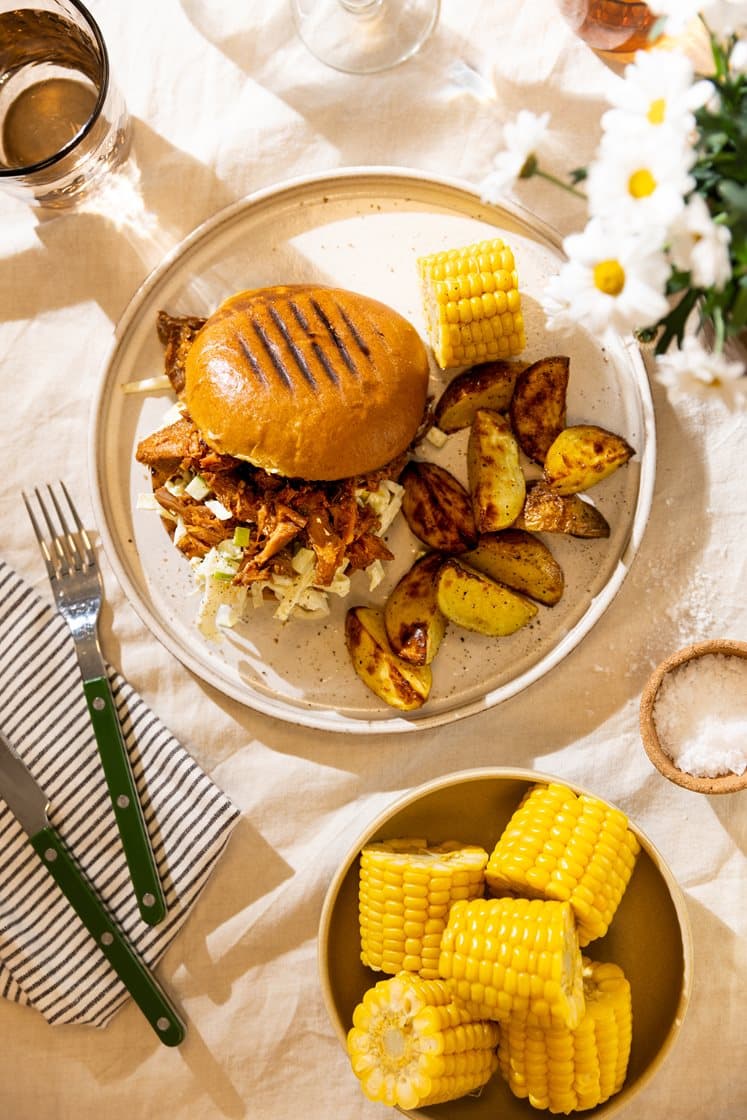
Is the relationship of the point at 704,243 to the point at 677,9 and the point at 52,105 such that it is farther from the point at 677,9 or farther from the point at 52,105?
the point at 52,105

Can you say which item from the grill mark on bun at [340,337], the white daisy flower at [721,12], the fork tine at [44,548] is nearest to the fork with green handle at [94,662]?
the fork tine at [44,548]

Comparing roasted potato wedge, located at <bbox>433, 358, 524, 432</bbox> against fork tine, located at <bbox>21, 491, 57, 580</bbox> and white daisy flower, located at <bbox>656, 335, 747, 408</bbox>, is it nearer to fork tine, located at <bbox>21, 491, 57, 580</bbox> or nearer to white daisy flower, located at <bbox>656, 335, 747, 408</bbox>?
white daisy flower, located at <bbox>656, 335, 747, 408</bbox>

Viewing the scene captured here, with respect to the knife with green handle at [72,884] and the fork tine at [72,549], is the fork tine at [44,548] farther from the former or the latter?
the knife with green handle at [72,884]

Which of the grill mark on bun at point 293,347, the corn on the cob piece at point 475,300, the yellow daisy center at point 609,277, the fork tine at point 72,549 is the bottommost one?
the fork tine at point 72,549

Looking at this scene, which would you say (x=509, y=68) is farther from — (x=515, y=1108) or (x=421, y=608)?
(x=515, y=1108)

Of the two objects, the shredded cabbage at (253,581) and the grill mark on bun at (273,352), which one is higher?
the grill mark on bun at (273,352)

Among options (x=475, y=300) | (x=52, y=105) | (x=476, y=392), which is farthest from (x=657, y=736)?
(x=52, y=105)
